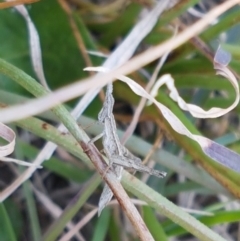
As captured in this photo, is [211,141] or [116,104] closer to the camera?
[211,141]

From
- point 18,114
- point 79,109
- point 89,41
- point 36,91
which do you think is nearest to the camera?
point 18,114

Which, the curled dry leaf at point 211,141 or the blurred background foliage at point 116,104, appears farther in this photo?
the blurred background foliage at point 116,104

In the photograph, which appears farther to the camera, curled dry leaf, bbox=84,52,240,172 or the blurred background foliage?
the blurred background foliage

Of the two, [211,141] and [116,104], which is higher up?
[116,104]

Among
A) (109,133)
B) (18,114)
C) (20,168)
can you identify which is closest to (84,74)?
(20,168)

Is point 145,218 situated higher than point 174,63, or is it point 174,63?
point 174,63

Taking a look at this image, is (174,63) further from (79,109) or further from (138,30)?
(79,109)

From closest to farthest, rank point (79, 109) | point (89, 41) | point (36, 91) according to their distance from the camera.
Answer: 1. point (36, 91)
2. point (79, 109)
3. point (89, 41)

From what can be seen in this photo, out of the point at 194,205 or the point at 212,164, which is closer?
the point at 212,164
